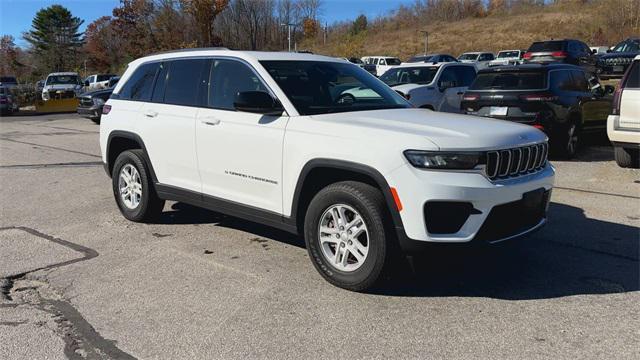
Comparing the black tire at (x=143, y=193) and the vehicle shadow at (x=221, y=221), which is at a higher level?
the black tire at (x=143, y=193)

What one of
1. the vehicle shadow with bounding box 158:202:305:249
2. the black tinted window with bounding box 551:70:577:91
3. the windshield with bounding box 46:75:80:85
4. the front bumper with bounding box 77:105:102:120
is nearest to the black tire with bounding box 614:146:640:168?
the black tinted window with bounding box 551:70:577:91

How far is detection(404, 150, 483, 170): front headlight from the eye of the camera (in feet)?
12.6

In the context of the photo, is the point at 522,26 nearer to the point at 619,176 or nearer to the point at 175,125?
the point at 619,176

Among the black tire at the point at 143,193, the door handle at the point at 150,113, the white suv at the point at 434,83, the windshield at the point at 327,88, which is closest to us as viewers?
the windshield at the point at 327,88

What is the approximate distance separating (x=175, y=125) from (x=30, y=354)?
2.71 metres

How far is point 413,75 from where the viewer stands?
14047 millimetres

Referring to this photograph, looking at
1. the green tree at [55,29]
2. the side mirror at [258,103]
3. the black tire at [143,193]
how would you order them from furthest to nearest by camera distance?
the green tree at [55,29], the black tire at [143,193], the side mirror at [258,103]

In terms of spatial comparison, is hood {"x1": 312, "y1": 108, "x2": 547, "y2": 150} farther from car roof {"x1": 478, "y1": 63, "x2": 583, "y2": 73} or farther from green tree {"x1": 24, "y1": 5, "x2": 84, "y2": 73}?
green tree {"x1": 24, "y1": 5, "x2": 84, "y2": 73}

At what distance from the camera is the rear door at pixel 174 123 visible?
18.0 ft

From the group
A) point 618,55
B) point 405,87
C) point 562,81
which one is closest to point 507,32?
point 618,55

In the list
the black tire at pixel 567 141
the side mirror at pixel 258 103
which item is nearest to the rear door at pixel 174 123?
the side mirror at pixel 258 103

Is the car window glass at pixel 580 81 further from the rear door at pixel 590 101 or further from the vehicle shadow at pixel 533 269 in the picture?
the vehicle shadow at pixel 533 269

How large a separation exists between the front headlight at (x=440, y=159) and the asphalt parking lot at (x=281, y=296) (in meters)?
0.58

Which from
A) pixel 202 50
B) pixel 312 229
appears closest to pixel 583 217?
pixel 312 229
